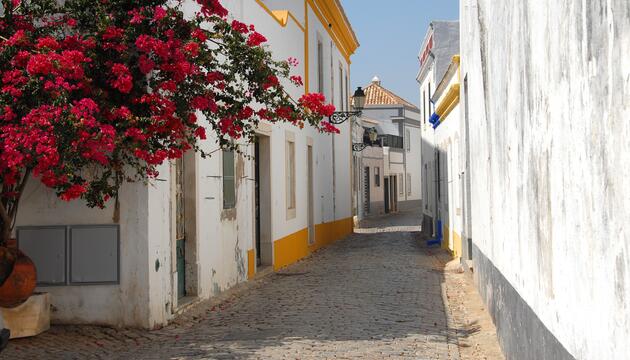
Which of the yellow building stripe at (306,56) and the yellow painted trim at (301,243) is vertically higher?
the yellow building stripe at (306,56)

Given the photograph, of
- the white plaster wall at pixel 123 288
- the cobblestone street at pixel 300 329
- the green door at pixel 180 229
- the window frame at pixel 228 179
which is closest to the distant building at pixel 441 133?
the cobblestone street at pixel 300 329

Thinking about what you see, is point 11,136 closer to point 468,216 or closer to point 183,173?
point 183,173

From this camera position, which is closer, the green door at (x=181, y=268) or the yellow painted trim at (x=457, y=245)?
the green door at (x=181, y=268)

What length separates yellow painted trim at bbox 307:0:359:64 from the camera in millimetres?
20655

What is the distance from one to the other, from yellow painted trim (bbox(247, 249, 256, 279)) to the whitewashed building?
0.02 meters

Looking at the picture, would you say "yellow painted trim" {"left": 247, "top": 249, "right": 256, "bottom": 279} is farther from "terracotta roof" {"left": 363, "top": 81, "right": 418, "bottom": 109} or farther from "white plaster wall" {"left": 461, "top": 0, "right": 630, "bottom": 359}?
"terracotta roof" {"left": 363, "top": 81, "right": 418, "bottom": 109}

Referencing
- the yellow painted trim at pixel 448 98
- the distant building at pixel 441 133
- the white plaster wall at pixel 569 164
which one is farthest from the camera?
the distant building at pixel 441 133

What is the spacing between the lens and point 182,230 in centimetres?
956

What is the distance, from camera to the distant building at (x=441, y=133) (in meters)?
14.8

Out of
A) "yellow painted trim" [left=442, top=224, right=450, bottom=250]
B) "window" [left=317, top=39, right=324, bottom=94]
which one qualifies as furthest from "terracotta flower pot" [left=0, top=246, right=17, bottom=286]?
"window" [left=317, top=39, right=324, bottom=94]

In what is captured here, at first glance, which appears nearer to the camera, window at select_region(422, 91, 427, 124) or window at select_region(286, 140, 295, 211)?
window at select_region(286, 140, 295, 211)

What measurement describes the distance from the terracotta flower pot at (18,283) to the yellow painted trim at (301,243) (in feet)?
23.3

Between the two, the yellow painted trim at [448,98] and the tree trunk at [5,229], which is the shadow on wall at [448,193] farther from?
the tree trunk at [5,229]

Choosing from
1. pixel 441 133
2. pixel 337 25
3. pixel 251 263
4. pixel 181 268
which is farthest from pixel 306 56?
pixel 181 268
